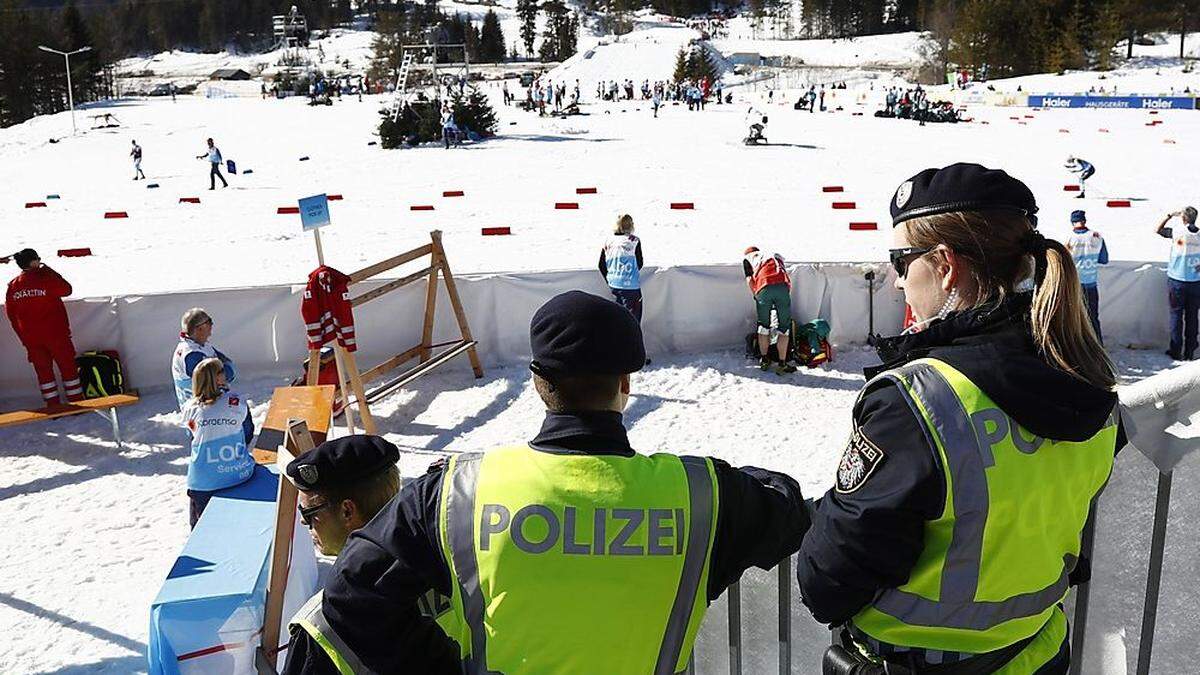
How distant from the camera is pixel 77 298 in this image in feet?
28.8

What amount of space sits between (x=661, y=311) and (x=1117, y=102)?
126 ft

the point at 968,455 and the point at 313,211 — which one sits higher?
the point at 313,211

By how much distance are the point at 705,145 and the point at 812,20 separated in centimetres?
9958

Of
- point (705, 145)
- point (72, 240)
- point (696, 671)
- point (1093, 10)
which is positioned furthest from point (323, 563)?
point (1093, 10)

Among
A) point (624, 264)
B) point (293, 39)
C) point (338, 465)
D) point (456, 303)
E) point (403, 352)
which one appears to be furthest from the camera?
point (293, 39)

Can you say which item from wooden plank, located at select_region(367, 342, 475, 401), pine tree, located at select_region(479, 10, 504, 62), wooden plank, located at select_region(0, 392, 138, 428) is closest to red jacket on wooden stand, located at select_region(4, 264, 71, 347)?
wooden plank, located at select_region(0, 392, 138, 428)

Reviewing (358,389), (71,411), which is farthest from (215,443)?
(71,411)

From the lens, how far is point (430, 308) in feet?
30.3

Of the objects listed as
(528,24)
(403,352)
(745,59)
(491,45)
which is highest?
(528,24)

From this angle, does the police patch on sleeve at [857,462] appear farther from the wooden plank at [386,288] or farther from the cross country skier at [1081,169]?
the cross country skier at [1081,169]

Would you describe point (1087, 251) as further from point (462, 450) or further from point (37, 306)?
point (37, 306)

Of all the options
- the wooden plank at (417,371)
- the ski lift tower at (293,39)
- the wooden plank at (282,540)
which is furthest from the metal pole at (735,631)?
the ski lift tower at (293,39)

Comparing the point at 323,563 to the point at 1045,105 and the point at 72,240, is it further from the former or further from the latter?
the point at 1045,105

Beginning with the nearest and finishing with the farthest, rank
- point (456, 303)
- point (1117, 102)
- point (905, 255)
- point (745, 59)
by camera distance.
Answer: point (905, 255) → point (456, 303) → point (1117, 102) → point (745, 59)
